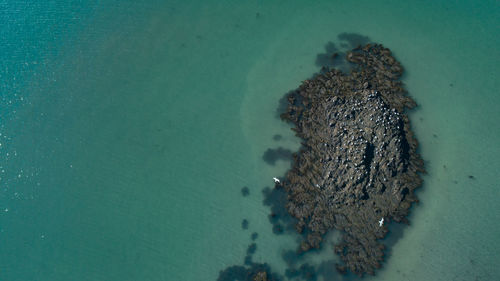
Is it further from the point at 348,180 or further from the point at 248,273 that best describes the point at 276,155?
the point at 248,273

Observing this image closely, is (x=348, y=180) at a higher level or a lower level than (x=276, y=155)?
lower

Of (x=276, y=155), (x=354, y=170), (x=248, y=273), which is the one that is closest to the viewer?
(x=248, y=273)

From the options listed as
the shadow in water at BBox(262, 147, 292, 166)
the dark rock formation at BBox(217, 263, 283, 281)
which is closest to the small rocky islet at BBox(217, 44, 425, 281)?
the dark rock formation at BBox(217, 263, 283, 281)

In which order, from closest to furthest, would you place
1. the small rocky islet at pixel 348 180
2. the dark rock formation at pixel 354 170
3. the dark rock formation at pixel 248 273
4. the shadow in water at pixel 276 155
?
1. the dark rock formation at pixel 248 273
2. the small rocky islet at pixel 348 180
3. the dark rock formation at pixel 354 170
4. the shadow in water at pixel 276 155

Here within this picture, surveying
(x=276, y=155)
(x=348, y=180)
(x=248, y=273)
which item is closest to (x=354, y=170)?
(x=348, y=180)

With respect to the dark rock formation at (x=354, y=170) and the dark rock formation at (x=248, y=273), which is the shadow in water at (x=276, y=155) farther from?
the dark rock formation at (x=248, y=273)

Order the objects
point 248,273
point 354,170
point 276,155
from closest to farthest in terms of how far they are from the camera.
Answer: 1. point 248,273
2. point 354,170
3. point 276,155

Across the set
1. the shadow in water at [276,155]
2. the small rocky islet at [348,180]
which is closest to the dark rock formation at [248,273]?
the small rocky islet at [348,180]
